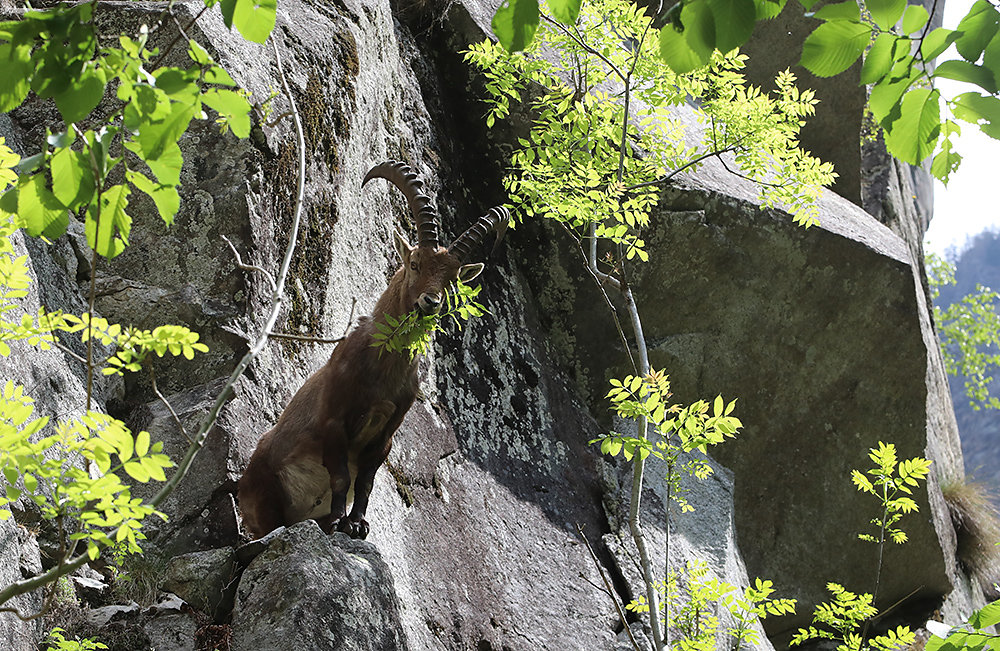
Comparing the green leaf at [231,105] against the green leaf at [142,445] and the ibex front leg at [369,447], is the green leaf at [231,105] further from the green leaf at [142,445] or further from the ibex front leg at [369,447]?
the ibex front leg at [369,447]

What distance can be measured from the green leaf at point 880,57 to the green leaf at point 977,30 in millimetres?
141

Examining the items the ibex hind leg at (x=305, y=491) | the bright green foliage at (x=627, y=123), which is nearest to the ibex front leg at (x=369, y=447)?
the ibex hind leg at (x=305, y=491)

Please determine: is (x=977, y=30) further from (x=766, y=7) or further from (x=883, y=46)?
(x=766, y=7)

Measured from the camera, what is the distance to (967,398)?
45.2 meters

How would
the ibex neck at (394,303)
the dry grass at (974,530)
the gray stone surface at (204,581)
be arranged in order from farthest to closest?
the dry grass at (974,530) < the ibex neck at (394,303) < the gray stone surface at (204,581)

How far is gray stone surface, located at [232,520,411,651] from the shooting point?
349 cm

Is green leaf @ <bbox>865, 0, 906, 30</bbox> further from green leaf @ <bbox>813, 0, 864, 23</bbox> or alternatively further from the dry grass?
the dry grass

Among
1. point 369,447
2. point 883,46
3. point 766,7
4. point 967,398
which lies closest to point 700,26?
point 766,7

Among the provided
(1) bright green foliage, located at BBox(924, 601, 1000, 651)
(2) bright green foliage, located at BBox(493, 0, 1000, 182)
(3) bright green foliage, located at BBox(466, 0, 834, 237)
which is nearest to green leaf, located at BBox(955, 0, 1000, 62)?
(2) bright green foliage, located at BBox(493, 0, 1000, 182)

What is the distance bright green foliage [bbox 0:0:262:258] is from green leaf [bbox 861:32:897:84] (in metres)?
1.35

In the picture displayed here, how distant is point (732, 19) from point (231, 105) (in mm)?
1190

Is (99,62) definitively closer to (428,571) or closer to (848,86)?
(428,571)

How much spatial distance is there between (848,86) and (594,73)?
6323 millimetres

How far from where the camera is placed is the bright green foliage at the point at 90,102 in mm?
1708
